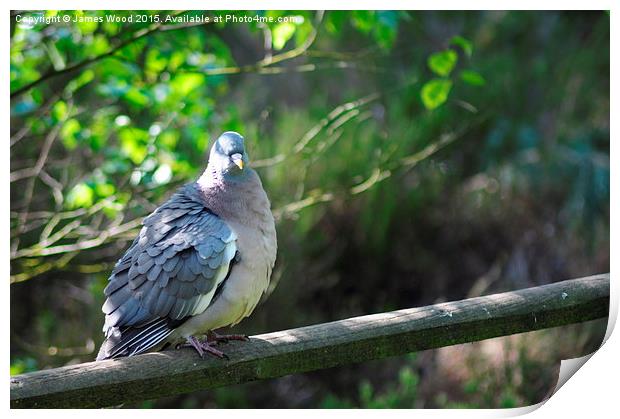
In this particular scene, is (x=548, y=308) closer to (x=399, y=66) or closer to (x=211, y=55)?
(x=211, y=55)

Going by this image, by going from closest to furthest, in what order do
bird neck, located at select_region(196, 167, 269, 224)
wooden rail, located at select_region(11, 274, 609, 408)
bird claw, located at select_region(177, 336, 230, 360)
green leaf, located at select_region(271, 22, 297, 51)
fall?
wooden rail, located at select_region(11, 274, 609, 408) → bird claw, located at select_region(177, 336, 230, 360) → bird neck, located at select_region(196, 167, 269, 224) → green leaf, located at select_region(271, 22, 297, 51)

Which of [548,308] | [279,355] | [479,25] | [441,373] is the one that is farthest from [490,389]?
[479,25]

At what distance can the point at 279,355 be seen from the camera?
144 centimetres

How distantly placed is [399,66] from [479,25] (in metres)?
0.48

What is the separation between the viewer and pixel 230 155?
1.55m

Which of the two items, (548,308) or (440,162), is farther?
(440,162)

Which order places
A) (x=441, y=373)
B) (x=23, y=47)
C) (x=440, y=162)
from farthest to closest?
(x=440, y=162), (x=441, y=373), (x=23, y=47)

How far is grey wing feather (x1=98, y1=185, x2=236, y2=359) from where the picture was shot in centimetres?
153

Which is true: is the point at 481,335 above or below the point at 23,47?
below

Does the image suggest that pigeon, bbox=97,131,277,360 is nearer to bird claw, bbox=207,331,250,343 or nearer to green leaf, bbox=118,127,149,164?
bird claw, bbox=207,331,250,343

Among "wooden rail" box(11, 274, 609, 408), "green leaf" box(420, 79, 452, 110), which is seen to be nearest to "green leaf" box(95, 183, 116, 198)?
"wooden rail" box(11, 274, 609, 408)

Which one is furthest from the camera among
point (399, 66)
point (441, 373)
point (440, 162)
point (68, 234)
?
point (399, 66)

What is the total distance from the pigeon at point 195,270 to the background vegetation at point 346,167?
0.41 metres

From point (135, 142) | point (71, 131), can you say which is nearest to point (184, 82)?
point (135, 142)
